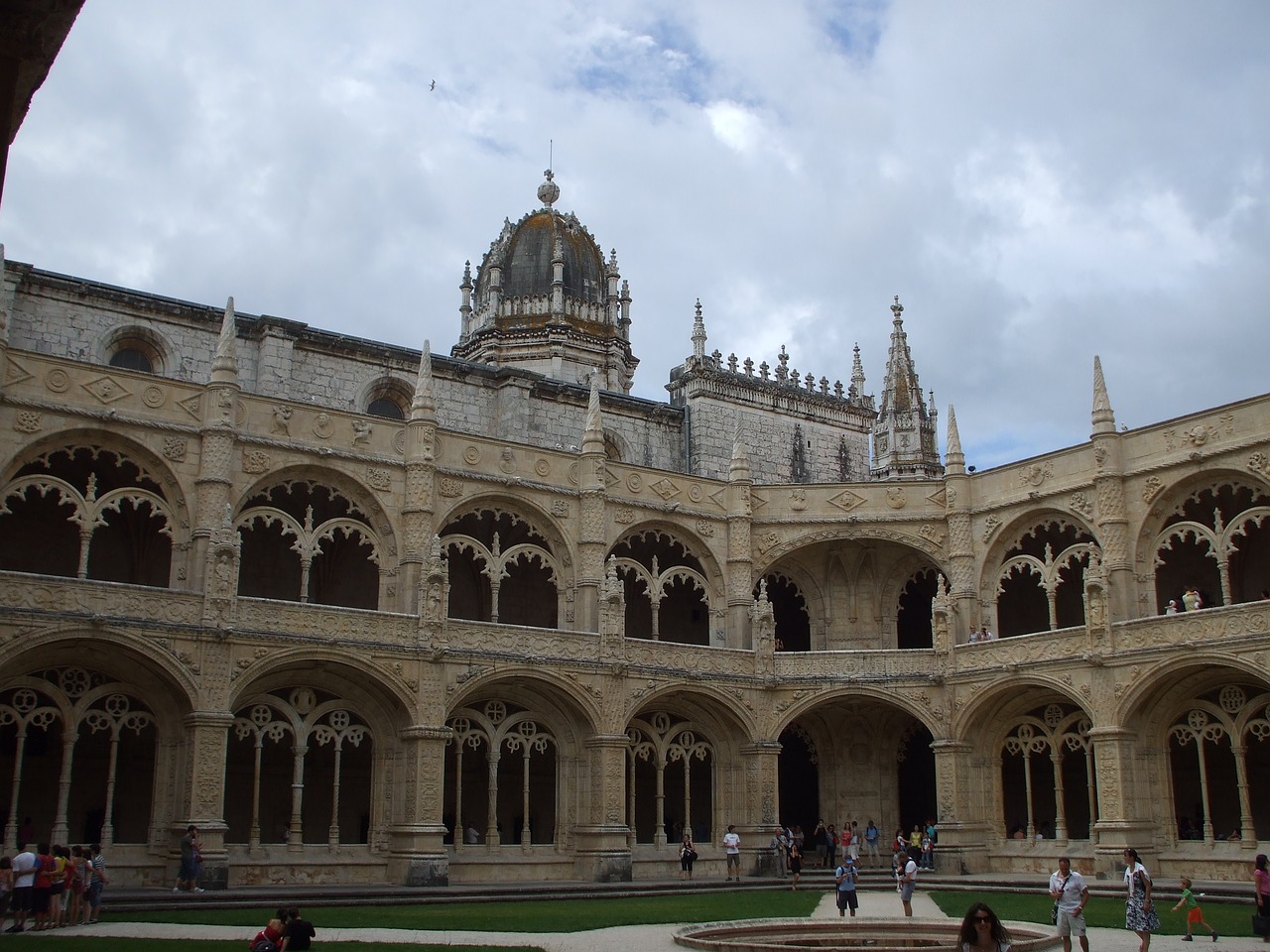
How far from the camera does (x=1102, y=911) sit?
25203 millimetres

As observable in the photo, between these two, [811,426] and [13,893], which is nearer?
[13,893]

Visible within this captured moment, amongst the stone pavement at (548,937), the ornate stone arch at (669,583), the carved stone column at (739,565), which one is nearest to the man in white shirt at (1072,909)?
the stone pavement at (548,937)

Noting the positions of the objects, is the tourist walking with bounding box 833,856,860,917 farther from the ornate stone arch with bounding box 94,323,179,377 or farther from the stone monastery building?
the ornate stone arch with bounding box 94,323,179,377

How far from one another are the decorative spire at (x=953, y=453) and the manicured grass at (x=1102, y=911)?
1318 centimetres

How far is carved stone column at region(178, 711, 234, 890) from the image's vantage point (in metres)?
29.6

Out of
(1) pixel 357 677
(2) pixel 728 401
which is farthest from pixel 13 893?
(2) pixel 728 401

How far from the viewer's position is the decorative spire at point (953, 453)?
131 ft

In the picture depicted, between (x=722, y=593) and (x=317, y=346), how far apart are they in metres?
14.1

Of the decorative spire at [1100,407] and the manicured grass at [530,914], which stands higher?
the decorative spire at [1100,407]

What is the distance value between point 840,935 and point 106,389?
21.0 m

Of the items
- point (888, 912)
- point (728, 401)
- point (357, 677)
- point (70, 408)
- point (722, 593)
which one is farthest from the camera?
point (728, 401)

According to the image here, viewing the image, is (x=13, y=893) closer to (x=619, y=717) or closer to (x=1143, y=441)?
(x=619, y=717)

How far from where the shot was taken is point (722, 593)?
132 feet

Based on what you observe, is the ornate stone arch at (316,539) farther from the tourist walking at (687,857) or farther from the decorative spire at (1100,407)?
the decorative spire at (1100,407)
